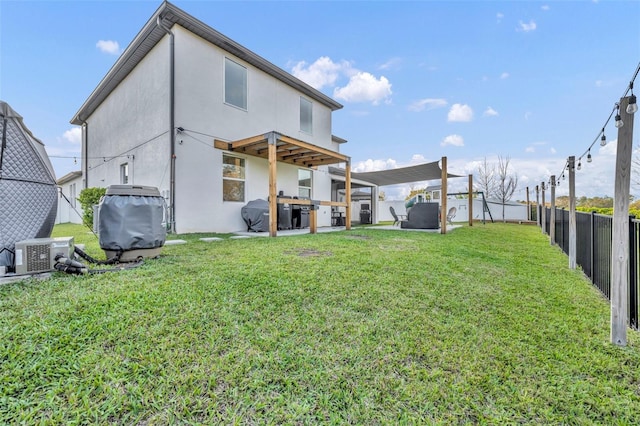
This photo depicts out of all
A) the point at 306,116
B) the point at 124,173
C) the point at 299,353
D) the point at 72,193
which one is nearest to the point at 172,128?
the point at 124,173

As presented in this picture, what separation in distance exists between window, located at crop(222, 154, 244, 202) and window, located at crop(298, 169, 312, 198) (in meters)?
3.06

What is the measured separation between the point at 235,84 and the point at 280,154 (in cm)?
271

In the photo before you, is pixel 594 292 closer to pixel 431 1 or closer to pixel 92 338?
pixel 92 338

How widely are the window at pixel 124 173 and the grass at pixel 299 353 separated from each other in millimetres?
8941

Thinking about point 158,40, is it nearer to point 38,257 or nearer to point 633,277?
point 38,257

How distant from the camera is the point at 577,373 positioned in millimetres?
1830

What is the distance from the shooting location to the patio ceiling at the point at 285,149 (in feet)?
25.2

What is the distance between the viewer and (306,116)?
40.8 feet

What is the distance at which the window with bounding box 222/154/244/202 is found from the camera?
898cm

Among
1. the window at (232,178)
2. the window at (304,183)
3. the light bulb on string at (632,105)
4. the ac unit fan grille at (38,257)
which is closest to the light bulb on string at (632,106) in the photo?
the light bulb on string at (632,105)

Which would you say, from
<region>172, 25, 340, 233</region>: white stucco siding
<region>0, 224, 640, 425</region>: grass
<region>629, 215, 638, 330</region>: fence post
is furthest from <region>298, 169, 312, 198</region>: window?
<region>629, 215, 638, 330</region>: fence post

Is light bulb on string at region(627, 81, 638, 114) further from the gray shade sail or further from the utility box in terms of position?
the gray shade sail

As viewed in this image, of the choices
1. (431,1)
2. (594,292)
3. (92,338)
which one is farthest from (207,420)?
(431,1)

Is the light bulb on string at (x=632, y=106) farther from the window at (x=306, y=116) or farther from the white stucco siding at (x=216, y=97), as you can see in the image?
the window at (x=306, y=116)
